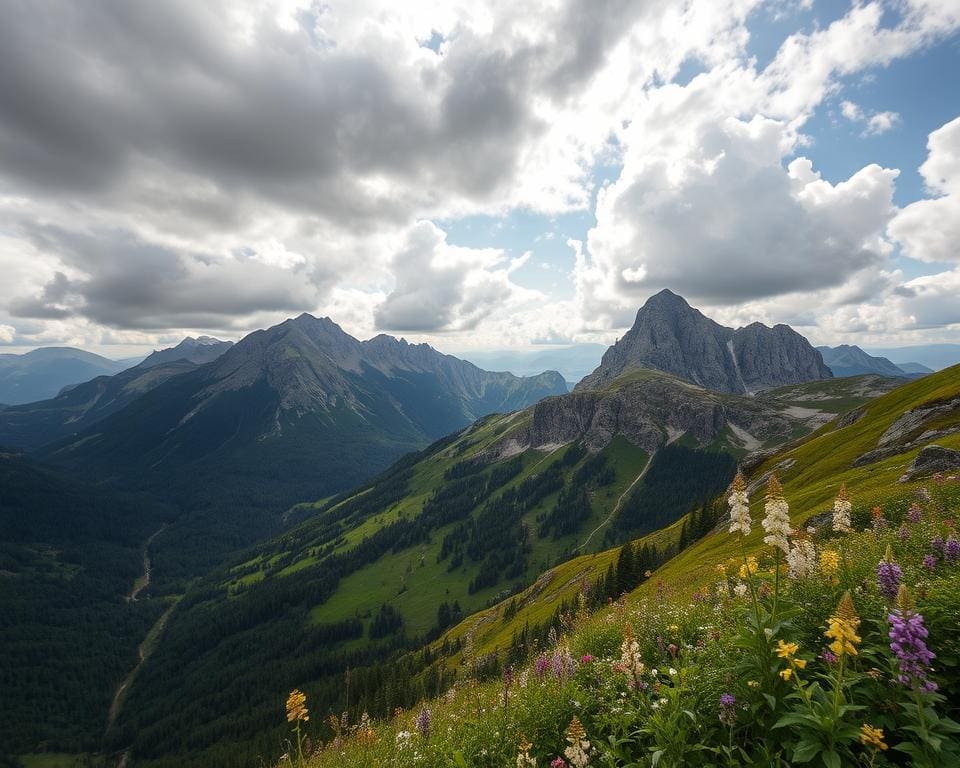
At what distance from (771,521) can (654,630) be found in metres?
6.21

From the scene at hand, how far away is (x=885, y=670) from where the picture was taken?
17.9ft

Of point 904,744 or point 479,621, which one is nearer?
point 904,744

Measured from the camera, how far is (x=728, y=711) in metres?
6.15

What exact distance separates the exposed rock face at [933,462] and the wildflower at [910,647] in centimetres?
4695

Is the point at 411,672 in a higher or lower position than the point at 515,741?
lower

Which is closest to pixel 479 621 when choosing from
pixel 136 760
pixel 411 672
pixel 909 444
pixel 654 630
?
pixel 411 672

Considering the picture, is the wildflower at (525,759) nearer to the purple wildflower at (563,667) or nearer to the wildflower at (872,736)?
the purple wildflower at (563,667)

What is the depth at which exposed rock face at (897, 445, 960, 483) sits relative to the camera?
38.7 metres

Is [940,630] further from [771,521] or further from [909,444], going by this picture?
[909,444]

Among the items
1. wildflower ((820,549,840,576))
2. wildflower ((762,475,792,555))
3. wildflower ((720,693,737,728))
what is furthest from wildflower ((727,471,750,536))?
wildflower ((820,549,840,576))

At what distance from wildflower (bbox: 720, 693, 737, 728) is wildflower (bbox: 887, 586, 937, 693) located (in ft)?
6.63

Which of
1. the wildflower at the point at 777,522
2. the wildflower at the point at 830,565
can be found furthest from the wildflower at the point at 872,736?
the wildflower at the point at 830,565

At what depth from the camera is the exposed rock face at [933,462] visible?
3873 centimetres

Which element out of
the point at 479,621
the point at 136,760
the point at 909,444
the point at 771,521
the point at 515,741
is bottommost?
the point at 136,760
